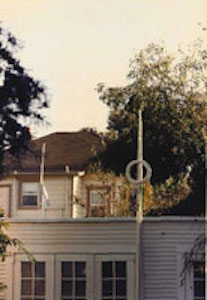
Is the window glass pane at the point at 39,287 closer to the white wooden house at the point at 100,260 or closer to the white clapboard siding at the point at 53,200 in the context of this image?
the white wooden house at the point at 100,260

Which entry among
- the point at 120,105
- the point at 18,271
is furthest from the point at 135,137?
the point at 18,271

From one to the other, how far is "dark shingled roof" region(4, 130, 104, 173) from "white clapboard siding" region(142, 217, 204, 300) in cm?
72

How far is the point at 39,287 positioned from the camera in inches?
148

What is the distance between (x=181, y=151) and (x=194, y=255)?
0.90 metres

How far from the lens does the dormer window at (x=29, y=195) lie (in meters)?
4.11

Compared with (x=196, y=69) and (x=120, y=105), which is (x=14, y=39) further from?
(x=196, y=69)

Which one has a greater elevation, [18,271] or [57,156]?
[57,156]

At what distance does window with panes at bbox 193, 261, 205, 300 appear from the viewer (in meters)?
3.72

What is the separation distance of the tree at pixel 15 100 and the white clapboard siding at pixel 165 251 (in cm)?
87

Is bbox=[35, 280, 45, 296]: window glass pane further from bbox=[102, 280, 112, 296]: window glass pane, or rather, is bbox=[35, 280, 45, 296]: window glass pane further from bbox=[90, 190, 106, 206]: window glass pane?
bbox=[90, 190, 106, 206]: window glass pane

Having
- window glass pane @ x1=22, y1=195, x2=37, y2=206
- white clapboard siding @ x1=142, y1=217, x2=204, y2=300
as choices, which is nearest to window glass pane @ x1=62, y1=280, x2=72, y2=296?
white clapboard siding @ x1=142, y1=217, x2=204, y2=300

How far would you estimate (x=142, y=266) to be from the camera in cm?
376

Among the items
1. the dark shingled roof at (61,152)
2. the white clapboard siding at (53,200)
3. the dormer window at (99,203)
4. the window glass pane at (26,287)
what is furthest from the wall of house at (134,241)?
the dormer window at (99,203)

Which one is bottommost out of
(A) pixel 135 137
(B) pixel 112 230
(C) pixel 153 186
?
(B) pixel 112 230
